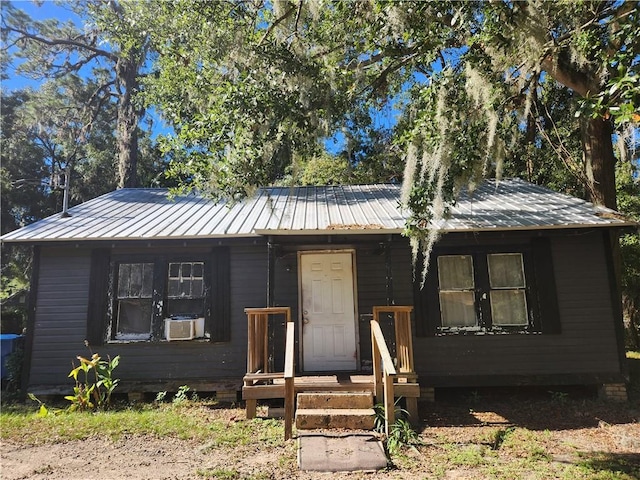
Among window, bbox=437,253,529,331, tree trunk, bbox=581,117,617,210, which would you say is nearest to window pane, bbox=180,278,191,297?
window, bbox=437,253,529,331

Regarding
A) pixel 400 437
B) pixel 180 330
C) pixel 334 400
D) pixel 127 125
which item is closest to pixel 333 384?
pixel 334 400

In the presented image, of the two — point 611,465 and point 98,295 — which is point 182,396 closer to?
point 98,295

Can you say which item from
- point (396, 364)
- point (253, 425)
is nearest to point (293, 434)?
point (253, 425)

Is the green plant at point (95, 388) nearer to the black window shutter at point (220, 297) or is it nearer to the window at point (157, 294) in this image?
the window at point (157, 294)

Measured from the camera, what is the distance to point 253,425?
17.4 ft

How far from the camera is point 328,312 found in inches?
272

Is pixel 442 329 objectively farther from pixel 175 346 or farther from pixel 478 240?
pixel 175 346

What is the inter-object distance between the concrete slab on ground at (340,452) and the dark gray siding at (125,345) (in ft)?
8.25

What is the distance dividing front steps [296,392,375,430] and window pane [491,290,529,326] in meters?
2.86

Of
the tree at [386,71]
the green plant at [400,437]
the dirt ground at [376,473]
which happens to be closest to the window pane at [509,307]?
the dirt ground at [376,473]

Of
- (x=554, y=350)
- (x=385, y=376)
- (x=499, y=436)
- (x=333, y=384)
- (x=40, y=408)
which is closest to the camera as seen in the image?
(x=385, y=376)

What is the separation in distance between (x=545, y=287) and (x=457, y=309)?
145 centimetres

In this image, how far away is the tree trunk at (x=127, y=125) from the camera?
14977 mm

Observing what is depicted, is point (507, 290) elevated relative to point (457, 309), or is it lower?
elevated
